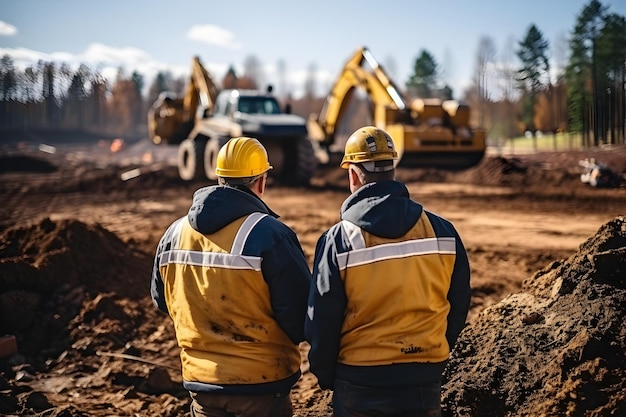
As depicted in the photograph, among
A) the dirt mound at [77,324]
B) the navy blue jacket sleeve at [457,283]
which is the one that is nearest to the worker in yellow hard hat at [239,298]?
the navy blue jacket sleeve at [457,283]

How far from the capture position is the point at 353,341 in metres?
2.60

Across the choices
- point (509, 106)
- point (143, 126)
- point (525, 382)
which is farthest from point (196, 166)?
point (143, 126)

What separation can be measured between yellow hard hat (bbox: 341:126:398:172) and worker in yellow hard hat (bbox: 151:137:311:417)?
48cm

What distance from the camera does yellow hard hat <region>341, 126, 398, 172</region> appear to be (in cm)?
269

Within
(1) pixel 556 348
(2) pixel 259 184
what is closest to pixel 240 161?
(2) pixel 259 184

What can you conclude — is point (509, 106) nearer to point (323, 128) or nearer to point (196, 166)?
point (323, 128)

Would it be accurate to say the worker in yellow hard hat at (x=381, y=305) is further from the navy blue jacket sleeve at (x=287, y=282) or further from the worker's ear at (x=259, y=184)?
the worker's ear at (x=259, y=184)

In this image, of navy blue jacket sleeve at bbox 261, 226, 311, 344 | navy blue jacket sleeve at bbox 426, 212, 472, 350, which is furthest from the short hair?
navy blue jacket sleeve at bbox 261, 226, 311, 344

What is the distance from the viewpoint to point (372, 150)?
270cm

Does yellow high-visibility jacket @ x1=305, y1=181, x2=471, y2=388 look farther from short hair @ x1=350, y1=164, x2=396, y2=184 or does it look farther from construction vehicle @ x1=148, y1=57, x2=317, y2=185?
construction vehicle @ x1=148, y1=57, x2=317, y2=185

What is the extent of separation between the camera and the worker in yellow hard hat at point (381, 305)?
2.51 m

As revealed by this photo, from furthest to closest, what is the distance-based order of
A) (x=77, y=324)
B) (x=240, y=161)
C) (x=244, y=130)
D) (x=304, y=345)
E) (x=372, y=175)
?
(x=244, y=130)
(x=77, y=324)
(x=304, y=345)
(x=240, y=161)
(x=372, y=175)

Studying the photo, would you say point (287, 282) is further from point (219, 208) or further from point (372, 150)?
point (372, 150)

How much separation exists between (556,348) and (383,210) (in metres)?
1.74
